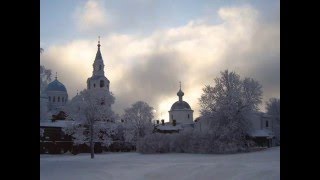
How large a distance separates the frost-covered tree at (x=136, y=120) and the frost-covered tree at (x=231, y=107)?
8202 mm

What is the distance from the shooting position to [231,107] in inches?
1271

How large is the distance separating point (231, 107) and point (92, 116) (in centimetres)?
1198

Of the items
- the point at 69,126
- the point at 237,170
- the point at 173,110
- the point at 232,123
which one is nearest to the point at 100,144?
the point at 69,126

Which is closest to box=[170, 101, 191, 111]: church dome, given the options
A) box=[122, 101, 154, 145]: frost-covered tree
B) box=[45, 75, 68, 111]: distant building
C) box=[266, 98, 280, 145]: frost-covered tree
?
box=[45, 75, 68, 111]: distant building

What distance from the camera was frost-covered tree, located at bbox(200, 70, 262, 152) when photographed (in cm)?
3175

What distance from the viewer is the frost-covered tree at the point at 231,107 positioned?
31.8 meters

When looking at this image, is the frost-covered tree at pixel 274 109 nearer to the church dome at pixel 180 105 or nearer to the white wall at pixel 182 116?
the white wall at pixel 182 116

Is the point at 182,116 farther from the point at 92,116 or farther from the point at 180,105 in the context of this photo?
the point at 92,116

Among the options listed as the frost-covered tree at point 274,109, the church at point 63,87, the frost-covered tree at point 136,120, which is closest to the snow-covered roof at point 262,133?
the frost-covered tree at point 274,109

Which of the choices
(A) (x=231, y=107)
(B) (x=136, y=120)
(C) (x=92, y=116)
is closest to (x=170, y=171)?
(A) (x=231, y=107)
